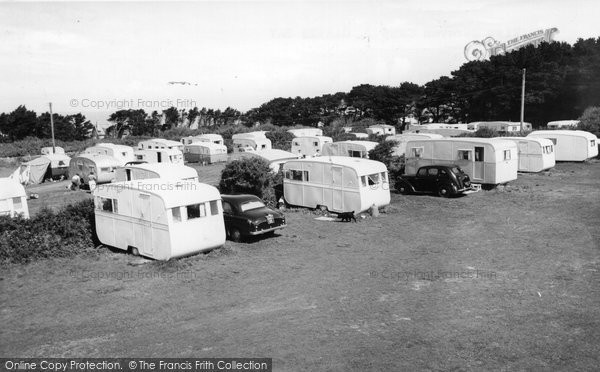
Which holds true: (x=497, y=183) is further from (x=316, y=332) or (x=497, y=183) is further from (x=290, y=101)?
(x=290, y=101)

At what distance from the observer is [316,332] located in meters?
9.30

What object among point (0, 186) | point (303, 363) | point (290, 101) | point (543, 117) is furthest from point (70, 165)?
point (290, 101)

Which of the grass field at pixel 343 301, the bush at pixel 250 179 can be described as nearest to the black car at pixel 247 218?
the grass field at pixel 343 301

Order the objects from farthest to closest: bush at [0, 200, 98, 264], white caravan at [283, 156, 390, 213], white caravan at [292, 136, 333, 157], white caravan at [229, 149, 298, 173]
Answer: white caravan at [292, 136, 333, 157] < white caravan at [229, 149, 298, 173] < white caravan at [283, 156, 390, 213] < bush at [0, 200, 98, 264]

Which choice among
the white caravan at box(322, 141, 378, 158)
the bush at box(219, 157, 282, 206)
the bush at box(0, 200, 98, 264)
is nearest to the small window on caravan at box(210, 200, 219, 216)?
the bush at box(0, 200, 98, 264)

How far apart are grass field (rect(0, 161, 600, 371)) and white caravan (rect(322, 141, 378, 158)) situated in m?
13.1

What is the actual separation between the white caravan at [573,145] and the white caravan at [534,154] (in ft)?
15.2

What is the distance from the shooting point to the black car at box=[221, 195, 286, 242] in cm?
1628

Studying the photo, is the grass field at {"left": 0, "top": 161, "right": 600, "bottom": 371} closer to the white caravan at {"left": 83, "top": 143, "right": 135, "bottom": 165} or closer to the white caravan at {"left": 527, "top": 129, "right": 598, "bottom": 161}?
the white caravan at {"left": 527, "top": 129, "right": 598, "bottom": 161}

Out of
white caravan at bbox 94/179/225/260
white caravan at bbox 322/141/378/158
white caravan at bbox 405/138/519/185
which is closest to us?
white caravan at bbox 94/179/225/260

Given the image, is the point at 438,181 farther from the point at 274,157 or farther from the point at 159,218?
the point at 159,218

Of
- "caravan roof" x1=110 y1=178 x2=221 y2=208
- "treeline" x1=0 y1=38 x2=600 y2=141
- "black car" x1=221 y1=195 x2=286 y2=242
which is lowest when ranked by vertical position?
"black car" x1=221 y1=195 x2=286 y2=242

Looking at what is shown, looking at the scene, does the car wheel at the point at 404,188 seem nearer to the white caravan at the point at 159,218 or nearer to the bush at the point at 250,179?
the bush at the point at 250,179

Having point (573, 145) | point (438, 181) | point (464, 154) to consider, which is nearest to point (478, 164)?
point (464, 154)
